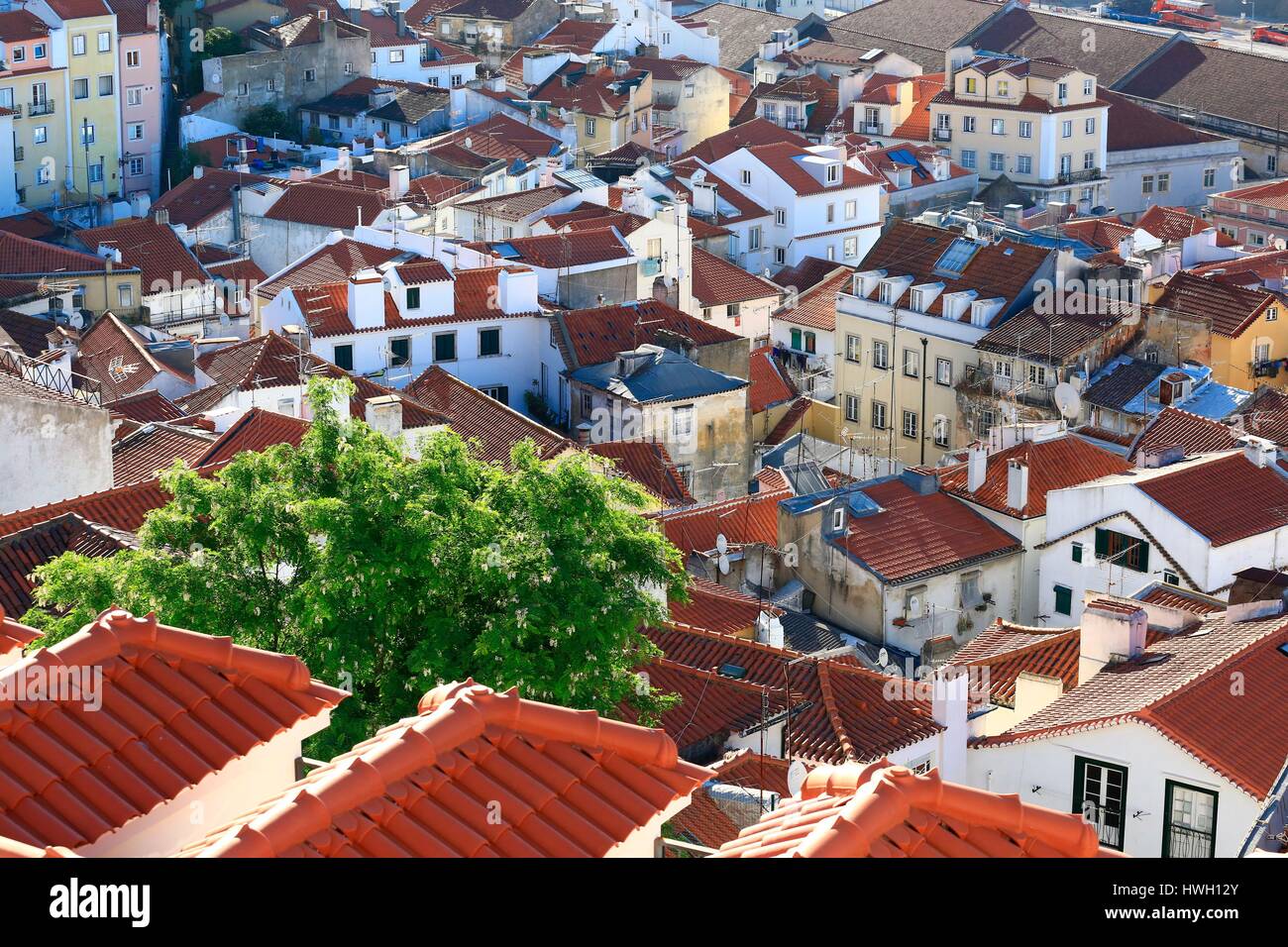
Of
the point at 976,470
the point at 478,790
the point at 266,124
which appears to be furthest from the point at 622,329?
the point at 478,790

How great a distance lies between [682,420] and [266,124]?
4221cm

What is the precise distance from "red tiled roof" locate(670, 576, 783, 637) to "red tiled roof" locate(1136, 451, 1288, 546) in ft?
23.3

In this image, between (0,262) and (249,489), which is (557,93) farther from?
(249,489)

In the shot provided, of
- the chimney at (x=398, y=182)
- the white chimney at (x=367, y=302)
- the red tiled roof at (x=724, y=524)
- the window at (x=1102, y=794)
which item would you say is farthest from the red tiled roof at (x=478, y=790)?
the chimney at (x=398, y=182)

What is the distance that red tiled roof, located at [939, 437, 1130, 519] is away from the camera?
41000mm

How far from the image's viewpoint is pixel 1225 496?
3762 cm

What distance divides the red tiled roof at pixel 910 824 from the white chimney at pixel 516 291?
40.8m

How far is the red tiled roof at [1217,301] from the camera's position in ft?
169

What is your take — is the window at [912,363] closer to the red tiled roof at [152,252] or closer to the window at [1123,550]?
the window at [1123,550]

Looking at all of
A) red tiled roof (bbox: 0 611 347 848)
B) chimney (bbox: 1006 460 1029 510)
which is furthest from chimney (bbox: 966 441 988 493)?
red tiled roof (bbox: 0 611 347 848)

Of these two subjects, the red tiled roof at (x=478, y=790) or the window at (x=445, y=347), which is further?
the window at (x=445, y=347)

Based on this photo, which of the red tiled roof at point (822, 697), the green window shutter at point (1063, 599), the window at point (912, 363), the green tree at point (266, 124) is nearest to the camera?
the red tiled roof at point (822, 697)

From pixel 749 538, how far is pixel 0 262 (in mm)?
28287
